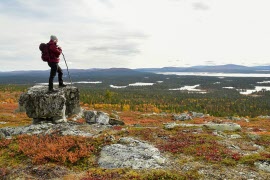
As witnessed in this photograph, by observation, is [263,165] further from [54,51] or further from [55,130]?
[54,51]

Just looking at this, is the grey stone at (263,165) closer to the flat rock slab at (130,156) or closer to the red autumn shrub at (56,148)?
the flat rock slab at (130,156)

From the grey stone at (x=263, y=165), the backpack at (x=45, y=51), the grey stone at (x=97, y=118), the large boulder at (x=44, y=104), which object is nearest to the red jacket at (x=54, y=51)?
the backpack at (x=45, y=51)

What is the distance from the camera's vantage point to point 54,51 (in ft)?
76.6

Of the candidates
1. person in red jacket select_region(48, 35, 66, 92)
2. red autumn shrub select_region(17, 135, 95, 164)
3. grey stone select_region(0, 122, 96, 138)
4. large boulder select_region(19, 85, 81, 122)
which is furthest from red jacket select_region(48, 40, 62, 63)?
red autumn shrub select_region(17, 135, 95, 164)

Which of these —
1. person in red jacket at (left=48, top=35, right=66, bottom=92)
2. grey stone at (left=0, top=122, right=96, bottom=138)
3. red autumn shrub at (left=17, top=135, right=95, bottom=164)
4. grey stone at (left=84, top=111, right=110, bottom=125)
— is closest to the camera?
red autumn shrub at (left=17, top=135, right=95, bottom=164)

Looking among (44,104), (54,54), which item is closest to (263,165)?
(54,54)

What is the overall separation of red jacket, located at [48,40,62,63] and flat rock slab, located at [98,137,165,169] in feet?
36.5

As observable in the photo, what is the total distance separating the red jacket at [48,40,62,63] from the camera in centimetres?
2314

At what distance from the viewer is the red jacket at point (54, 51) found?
23.1 m

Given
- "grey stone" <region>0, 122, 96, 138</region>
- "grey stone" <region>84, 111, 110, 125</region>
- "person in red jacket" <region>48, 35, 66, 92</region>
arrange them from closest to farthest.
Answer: "grey stone" <region>0, 122, 96, 138</region>
"person in red jacket" <region>48, 35, 66, 92</region>
"grey stone" <region>84, 111, 110, 125</region>

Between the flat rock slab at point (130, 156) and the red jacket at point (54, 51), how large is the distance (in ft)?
36.5

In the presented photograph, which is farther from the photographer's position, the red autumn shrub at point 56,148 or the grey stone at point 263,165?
the red autumn shrub at point 56,148

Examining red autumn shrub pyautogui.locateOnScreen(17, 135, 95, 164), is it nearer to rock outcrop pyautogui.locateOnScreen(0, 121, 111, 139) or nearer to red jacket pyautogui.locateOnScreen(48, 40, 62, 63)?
rock outcrop pyautogui.locateOnScreen(0, 121, 111, 139)

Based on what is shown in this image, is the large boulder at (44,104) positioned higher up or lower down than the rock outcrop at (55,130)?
higher up
